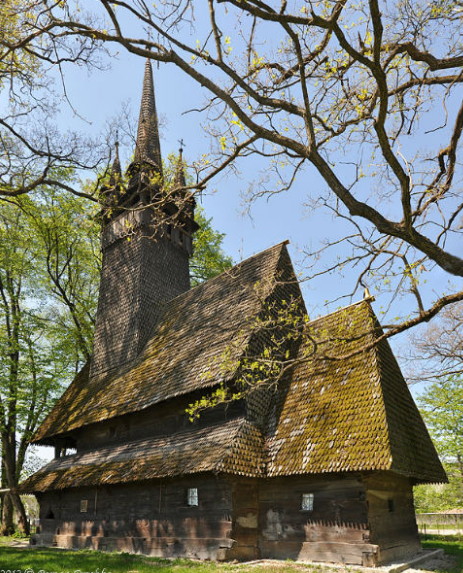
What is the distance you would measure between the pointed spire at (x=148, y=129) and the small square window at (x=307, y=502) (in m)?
16.3

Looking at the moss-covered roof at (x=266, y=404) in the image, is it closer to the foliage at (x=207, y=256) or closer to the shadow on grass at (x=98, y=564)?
the shadow on grass at (x=98, y=564)

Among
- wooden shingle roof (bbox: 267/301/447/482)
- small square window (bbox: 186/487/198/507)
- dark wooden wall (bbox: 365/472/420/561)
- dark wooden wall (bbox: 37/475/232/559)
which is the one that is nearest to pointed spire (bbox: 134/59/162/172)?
wooden shingle roof (bbox: 267/301/447/482)

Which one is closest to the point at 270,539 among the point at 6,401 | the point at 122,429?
the point at 122,429

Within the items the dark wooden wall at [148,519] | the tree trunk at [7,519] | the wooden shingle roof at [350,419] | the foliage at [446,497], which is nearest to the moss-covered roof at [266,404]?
the wooden shingle roof at [350,419]

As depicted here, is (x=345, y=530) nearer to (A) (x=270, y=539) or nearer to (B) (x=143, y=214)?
(A) (x=270, y=539)

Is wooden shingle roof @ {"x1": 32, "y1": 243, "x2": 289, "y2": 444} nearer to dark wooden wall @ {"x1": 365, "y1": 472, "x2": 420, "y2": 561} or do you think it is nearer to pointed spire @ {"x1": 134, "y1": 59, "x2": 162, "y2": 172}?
dark wooden wall @ {"x1": 365, "y1": 472, "x2": 420, "y2": 561}

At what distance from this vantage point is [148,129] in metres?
24.2

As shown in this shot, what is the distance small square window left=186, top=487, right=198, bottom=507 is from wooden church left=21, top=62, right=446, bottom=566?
1.1 inches

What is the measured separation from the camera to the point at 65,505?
16.6 meters

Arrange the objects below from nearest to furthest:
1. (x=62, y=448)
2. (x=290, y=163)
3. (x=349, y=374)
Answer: (x=290, y=163), (x=349, y=374), (x=62, y=448)

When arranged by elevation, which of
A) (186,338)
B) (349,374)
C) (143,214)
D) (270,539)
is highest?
(143,214)

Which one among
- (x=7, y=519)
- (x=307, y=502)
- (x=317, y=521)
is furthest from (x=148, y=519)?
(x=7, y=519)

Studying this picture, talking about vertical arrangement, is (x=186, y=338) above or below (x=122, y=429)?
above

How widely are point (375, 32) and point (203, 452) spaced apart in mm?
10232
